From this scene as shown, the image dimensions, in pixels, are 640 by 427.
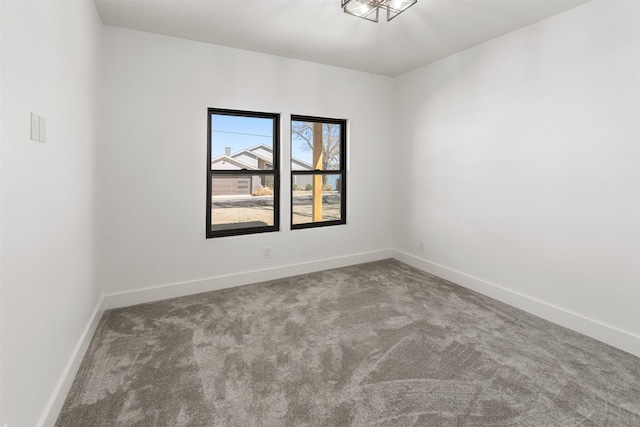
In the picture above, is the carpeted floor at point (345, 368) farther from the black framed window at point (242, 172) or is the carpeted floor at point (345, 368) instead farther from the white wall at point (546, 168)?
the black framed window at point (242, 172)

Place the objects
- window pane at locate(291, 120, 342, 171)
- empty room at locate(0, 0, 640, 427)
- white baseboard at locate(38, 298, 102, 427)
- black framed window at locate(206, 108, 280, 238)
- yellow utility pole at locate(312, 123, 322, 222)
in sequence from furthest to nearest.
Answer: yellow utility pole at locate(312, 123, 322, 222), window pane at locate(291, 120, 342, 171), black framed window at locate(206, 108, 280, 238), empty room at locate(0, 0, 640, 427), white baseboard at locate(38, 298, 102, 427)

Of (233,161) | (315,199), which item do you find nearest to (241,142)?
(233,161)

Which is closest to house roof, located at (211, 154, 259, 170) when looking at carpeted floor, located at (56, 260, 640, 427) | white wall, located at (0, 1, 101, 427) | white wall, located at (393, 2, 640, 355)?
white wall, located at (0, 1, 101, 427)

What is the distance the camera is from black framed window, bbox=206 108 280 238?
11.4ft

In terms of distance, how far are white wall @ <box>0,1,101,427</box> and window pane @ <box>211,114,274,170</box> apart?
1325mm

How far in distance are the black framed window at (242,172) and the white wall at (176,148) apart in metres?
0.11

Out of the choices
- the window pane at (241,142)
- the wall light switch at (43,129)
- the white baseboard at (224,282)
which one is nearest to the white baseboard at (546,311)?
the white baseboard at (224,282)

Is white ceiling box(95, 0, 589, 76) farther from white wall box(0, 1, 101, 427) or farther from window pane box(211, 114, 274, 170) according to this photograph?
window pane box(211, 114, 274, 170)

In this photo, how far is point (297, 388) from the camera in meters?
1.85

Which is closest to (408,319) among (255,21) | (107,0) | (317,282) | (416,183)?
(317,282)

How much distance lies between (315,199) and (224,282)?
1602 millimetres

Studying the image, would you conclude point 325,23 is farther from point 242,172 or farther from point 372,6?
point 242,172

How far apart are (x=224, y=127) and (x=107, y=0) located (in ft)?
4.64

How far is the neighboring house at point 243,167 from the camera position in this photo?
3.52 metres
